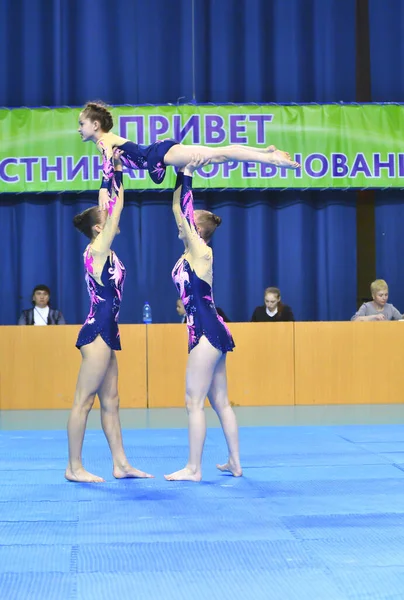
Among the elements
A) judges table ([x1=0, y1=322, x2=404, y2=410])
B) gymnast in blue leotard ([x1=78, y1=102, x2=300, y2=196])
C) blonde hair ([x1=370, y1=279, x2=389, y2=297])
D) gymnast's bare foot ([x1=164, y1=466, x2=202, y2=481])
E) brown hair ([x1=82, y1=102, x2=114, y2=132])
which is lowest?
gymnast's bare foot ([x1=164, y1=466, x2=202, y2=481])

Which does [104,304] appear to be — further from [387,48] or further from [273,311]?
[387,48]

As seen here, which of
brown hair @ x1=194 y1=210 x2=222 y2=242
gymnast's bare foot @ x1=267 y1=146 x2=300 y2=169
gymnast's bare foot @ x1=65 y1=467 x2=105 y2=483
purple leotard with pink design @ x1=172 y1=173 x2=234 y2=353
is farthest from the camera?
brown hair @ x1=194 y1=210 x2=222 y2=242

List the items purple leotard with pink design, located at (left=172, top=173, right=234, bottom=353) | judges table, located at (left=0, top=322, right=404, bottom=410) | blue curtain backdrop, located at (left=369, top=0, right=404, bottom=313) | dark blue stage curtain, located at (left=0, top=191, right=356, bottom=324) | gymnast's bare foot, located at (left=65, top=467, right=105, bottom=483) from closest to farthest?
gymnast's bare foot, located at (left=65, top=467, right=105, bottom=483) < purple leotard with pink design, located at (left=172, top=173, right=234, bottom=353) < judges table, located at (left=0, top=322, right=404, bottom=410) < dark blue stage curtain, located at (left=0, top=191, right=356, bottom=324) < blue curtain backdrop, located at (left=369, top=0, right=404, bottom=313)

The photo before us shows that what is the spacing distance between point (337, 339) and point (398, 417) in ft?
4.73

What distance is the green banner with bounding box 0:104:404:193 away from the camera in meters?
10.5

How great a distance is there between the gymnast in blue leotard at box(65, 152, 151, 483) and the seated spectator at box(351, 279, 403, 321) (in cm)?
499

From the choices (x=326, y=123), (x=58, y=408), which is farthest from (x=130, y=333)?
(x=326, y=123)

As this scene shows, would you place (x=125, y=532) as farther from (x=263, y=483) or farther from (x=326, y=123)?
(x=326, y=123)

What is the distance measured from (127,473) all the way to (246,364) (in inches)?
170

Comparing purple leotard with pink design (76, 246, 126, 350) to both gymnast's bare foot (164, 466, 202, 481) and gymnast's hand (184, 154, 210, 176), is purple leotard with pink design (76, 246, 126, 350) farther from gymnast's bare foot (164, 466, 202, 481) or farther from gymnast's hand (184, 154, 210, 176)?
gymnast's bare foot (164, 466, 202, 481)

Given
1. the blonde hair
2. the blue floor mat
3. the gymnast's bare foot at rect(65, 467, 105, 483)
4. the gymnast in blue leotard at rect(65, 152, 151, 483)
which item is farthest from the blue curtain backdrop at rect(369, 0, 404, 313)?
the gymnast's bare foot at rect(65, 467, 105, 483)

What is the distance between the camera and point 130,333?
895cm

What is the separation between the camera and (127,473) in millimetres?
4750

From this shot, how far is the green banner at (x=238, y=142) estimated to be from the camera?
34.4 ft
